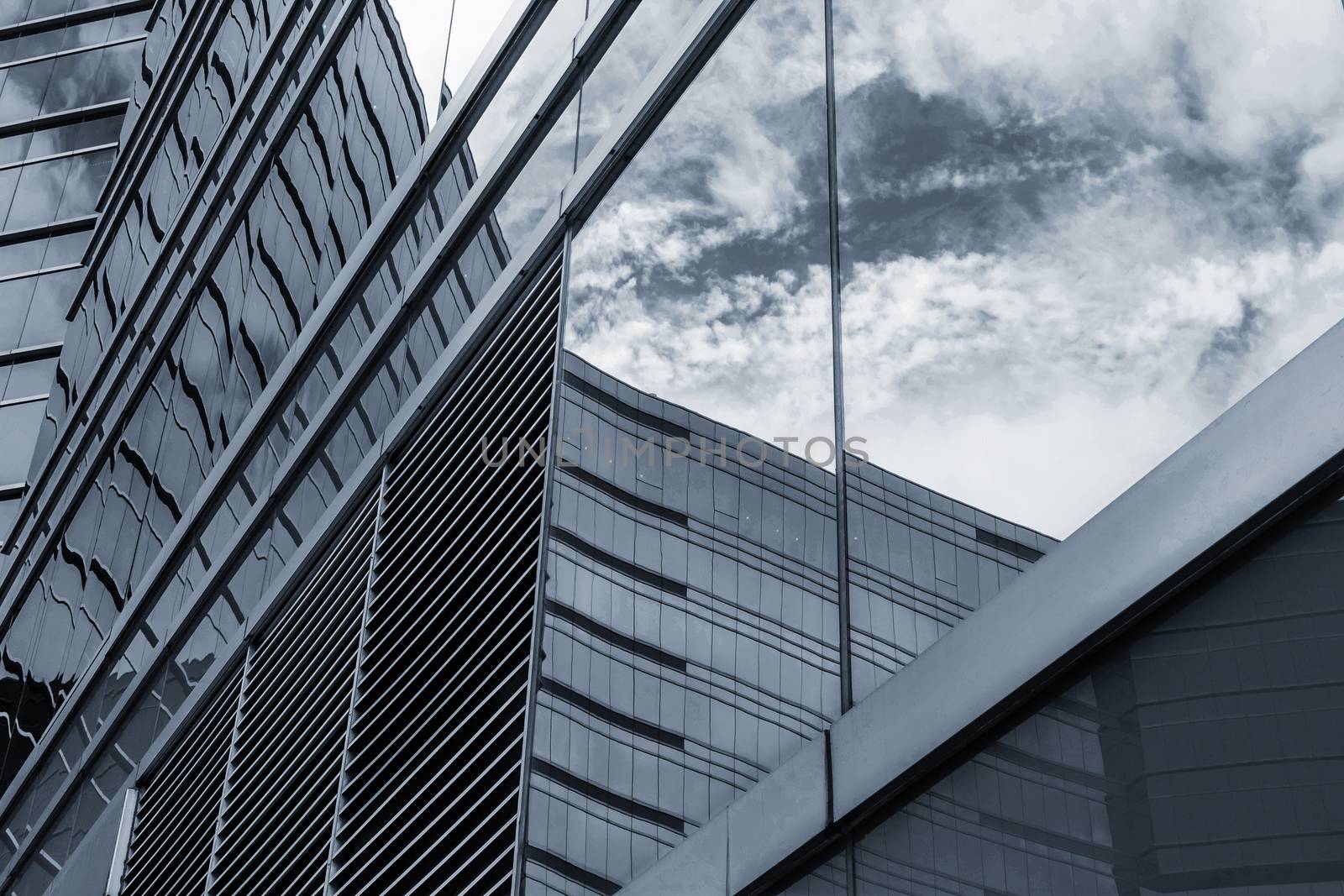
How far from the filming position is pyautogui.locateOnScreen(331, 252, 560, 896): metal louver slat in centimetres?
667

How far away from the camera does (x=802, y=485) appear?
538cm

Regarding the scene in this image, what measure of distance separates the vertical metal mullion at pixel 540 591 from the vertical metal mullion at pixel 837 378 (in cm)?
165

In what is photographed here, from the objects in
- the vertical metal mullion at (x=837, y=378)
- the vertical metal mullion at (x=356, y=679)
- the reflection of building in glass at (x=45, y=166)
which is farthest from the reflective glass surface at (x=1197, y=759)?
the reflection of building in glass at (x=45, y=166)

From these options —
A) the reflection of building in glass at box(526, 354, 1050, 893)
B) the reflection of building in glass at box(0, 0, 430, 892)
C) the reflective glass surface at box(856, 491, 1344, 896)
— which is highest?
the reflection of building in glass at box(0, 0, 430, 892)

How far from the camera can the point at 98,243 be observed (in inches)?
1080

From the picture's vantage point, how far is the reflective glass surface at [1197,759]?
3320 millimetres

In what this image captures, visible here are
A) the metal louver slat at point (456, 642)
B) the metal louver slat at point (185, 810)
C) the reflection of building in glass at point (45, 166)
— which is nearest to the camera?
the metal louver slat at point (456, 642)

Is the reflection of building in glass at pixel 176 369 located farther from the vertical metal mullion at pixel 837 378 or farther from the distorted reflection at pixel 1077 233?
the distorted reflection at pixel 1077 233

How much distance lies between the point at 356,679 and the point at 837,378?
4.21 m

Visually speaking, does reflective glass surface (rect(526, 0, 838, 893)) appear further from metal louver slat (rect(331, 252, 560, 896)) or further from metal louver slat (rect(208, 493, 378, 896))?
metal louver slat (rect(208, 493, 378, 896))

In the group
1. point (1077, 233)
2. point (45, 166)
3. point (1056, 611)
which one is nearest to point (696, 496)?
point (1077, 233)

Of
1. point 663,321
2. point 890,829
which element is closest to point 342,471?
point 663,321

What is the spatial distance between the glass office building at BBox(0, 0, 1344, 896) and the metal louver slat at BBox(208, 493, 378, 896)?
5cm

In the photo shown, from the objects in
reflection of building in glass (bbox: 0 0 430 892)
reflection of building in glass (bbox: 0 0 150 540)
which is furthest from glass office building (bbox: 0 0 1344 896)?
reflection of building in glass (bbox: 0 0 150 540)
